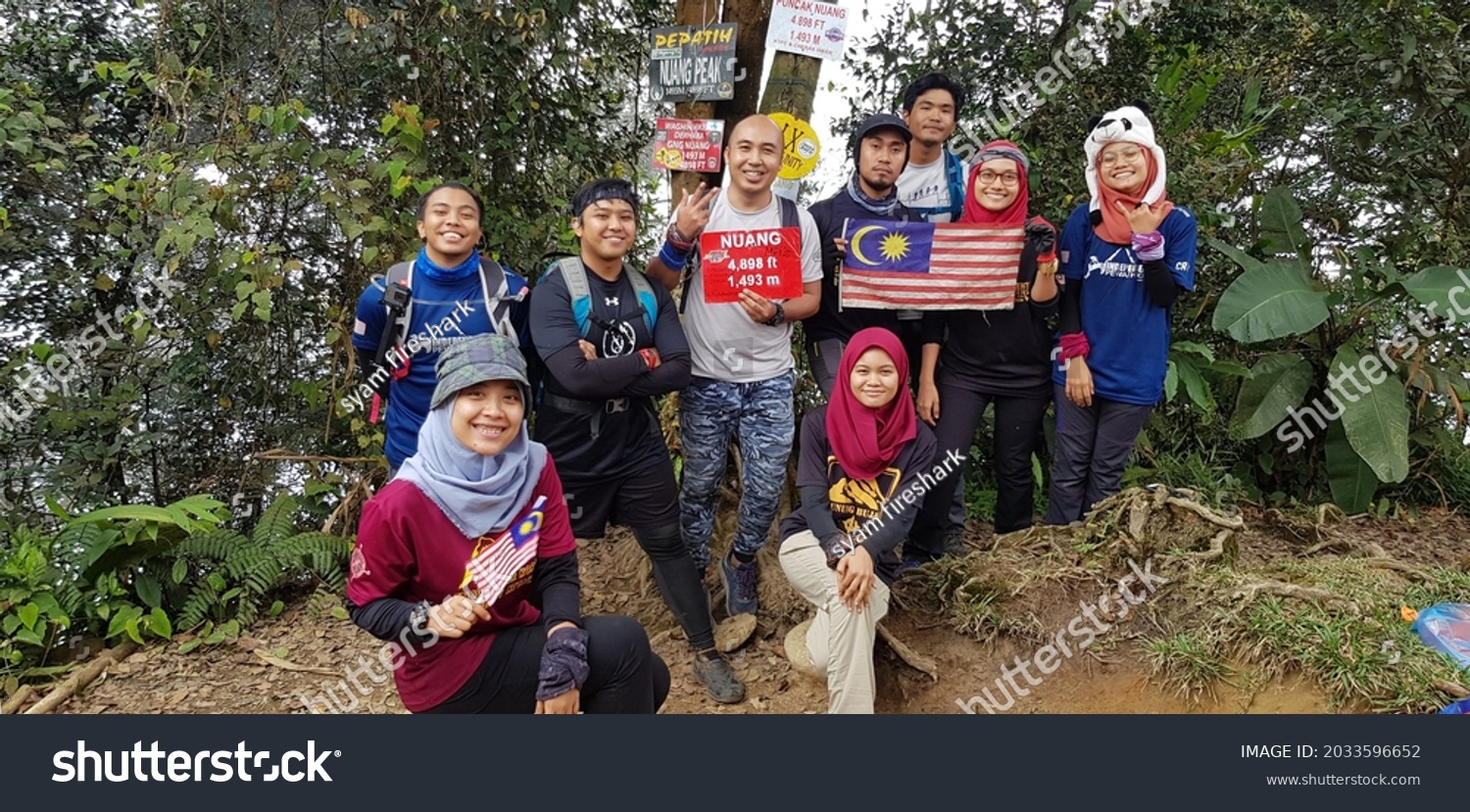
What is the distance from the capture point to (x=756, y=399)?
3.80 m

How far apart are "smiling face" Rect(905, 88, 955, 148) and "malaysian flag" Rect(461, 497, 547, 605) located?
2.61 meters

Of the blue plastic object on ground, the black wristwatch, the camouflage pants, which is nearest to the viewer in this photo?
the black wristwatch

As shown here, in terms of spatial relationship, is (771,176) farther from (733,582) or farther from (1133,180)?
(733,582)

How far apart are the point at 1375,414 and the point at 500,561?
5.04 m

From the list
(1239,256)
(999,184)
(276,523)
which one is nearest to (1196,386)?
(1239,256)

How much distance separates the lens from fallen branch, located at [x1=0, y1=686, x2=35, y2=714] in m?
3.81

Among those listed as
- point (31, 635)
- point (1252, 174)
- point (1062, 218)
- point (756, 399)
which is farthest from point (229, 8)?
point (1252, 174)

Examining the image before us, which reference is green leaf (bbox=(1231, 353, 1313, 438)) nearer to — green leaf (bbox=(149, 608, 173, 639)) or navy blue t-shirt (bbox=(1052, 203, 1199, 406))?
navy blue t-shirt (bbox=(1052, 203, 1199, 406))

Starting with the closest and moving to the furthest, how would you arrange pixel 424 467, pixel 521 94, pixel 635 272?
pixel 424 467, pixel 635 272, pixel 521 94

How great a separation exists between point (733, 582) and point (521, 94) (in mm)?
3066

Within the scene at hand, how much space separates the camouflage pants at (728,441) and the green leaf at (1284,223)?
368cm

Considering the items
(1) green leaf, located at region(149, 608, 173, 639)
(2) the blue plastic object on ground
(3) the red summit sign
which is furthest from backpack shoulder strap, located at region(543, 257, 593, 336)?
(2) the blue plastic object on ground

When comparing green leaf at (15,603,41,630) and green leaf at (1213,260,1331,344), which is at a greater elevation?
green leaf at (1213,260,1331,344)

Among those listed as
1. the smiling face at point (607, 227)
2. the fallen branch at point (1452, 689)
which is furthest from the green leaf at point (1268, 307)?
the smiling face at point (607, 227)
